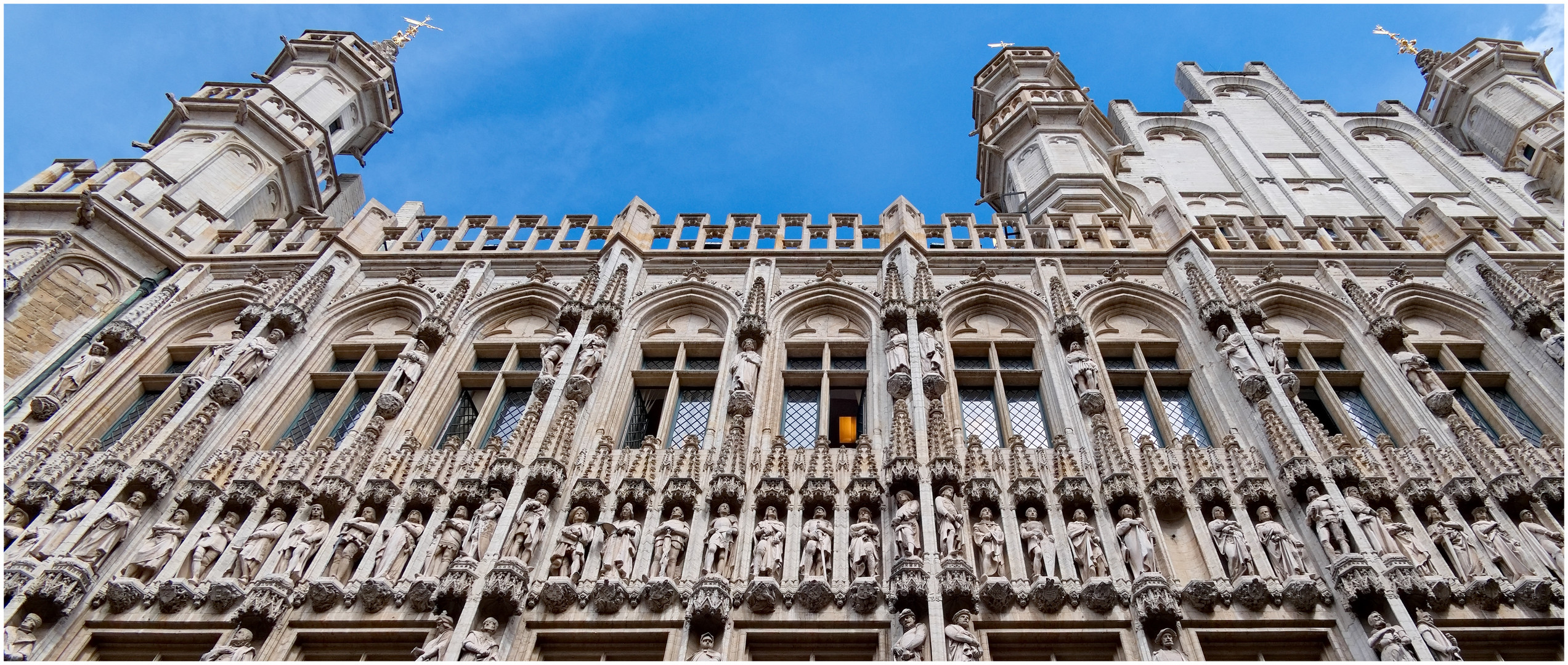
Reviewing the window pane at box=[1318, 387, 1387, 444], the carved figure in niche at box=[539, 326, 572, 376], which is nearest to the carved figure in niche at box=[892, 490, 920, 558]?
the carved figure in niche at box=[539, 326, 572, 376]

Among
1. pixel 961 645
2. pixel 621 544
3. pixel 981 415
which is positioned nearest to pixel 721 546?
pixel 621 544

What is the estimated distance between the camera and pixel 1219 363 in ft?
46.9

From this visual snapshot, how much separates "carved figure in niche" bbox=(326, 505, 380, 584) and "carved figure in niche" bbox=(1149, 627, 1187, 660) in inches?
322

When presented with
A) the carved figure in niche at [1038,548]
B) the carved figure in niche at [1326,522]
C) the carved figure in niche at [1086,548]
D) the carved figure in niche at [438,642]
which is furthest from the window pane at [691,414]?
the carved figure in niche at [1326,522]

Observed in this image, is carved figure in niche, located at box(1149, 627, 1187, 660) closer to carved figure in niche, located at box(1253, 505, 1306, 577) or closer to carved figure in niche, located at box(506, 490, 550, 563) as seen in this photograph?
carved figure in niche, located at box(1253, 505, 1306, 577)

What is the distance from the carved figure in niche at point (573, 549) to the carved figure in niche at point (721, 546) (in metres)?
1.27

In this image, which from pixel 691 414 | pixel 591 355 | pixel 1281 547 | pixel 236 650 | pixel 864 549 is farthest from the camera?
pixel 691 414

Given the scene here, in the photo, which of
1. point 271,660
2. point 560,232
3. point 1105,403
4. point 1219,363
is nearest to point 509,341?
point 560,232

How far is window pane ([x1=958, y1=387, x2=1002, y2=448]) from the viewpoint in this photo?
1372 centimetres

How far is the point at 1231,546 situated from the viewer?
10.5m

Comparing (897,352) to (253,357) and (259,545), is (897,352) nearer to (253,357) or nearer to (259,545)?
(259,545)

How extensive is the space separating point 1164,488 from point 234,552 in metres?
10.2

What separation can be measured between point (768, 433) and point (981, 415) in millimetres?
3237

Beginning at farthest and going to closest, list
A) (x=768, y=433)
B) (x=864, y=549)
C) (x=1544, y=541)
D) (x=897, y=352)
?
(x=897, y=352) → (x=768, y=433) → (x=864, y=549) → (x=1544, y=541)
